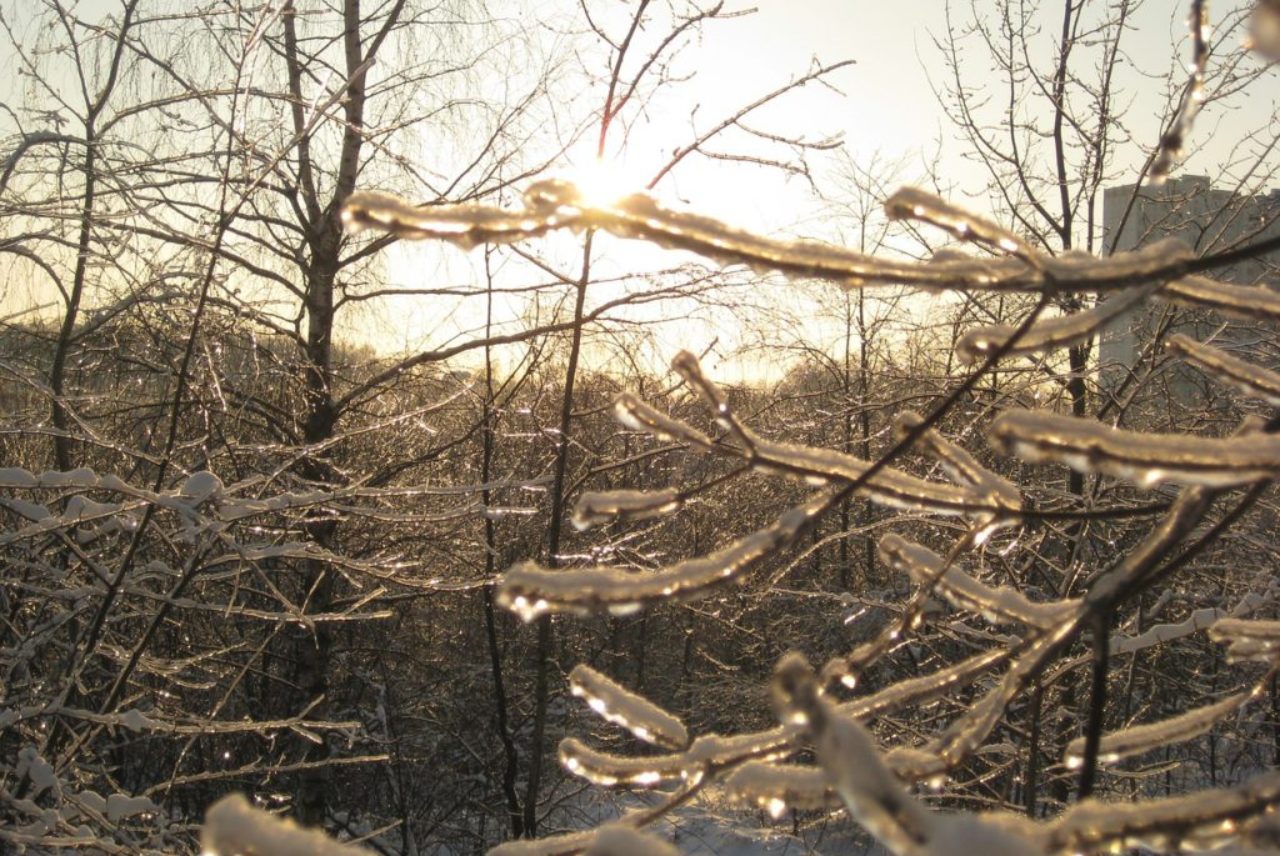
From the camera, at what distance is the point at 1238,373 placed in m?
0.90

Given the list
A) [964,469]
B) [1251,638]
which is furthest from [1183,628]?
[964,469]

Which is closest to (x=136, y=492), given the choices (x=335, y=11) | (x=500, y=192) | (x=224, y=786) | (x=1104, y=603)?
(x=1104, y=603)

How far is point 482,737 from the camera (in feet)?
34.5

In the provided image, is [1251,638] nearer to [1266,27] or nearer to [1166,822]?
[1166,822]

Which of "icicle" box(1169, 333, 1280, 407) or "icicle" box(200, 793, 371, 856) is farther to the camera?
"icicle" box(1169, 333, 1280, 407)

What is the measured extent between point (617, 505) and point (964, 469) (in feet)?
1.18

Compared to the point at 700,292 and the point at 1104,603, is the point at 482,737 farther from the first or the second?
the point at 1104,603

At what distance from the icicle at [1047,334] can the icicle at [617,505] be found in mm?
292

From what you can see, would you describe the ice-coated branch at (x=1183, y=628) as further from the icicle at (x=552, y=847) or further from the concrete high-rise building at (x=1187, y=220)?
the icicle at (x=552, y=847)

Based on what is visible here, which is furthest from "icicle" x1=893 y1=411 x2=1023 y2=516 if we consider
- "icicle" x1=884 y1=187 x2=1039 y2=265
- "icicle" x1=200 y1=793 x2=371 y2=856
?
"icicle" x1=200 y1=793 x2=371 y2=856

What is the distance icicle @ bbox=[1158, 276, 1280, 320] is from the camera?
829 mm

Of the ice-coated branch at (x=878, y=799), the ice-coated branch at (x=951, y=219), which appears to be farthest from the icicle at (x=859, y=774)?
the ice-coated branch at (x=951, y=219)

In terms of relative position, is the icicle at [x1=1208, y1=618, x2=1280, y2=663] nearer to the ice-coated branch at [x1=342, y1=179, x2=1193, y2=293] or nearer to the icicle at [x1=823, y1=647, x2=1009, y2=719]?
the icicle at [x1=823, y1=647, x2=1009, y2=719]

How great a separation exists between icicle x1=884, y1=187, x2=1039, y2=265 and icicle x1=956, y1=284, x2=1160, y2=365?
79mm
